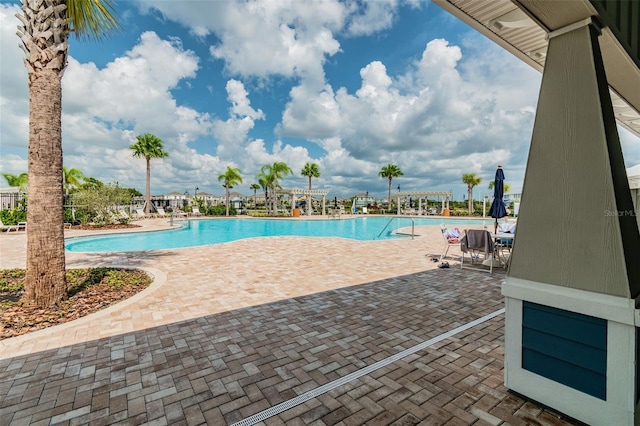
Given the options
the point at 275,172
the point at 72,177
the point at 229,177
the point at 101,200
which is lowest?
the point at 101,200

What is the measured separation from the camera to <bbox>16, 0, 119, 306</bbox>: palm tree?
3.77 metres

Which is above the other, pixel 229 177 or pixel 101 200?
pixel 229 177

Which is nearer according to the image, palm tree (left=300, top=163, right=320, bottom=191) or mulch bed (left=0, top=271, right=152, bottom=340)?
mulch bed (left=0, top=271, right=152, bottom=340)

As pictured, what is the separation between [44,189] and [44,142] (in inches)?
25.0

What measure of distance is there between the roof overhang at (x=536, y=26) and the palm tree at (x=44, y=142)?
4902 mm

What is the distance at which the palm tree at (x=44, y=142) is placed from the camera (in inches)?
148

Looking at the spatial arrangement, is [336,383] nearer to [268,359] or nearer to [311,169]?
[268,359]

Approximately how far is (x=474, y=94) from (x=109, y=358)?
17144mm

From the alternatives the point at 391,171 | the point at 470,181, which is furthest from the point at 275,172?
the point at 470,181

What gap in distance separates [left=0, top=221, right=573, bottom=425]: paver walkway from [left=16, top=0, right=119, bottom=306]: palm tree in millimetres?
1147

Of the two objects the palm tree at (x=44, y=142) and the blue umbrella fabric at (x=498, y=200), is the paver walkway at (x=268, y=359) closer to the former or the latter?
the palm tree at (x=44, y=142)

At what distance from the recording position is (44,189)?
150 inches

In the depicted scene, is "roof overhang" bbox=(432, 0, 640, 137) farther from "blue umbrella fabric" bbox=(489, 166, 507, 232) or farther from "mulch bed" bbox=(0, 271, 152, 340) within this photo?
"mulch bed" bbox=(0, 271, 152, 340)

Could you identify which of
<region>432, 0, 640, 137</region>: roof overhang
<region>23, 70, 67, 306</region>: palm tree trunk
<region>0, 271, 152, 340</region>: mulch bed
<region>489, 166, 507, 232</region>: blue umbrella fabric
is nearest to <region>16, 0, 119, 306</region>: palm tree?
<region>23, 70, 67, 306</region>: palm tree trunk
